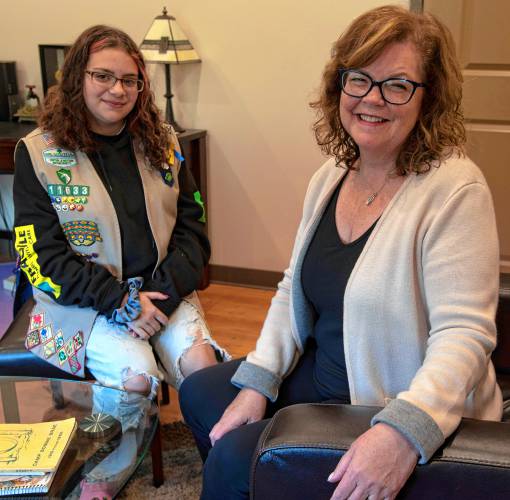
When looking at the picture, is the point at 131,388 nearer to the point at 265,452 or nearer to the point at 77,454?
the point at 77,454

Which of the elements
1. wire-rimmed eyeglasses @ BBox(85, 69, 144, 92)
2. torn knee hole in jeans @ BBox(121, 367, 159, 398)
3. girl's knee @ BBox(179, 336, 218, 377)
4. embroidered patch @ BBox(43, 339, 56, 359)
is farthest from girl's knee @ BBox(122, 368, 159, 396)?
wire-rimmed eyeglasses @ BBox(85, 69, 144, 92)

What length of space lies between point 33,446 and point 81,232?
2.06ft

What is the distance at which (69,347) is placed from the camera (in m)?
1.69

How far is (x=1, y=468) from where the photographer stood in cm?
121

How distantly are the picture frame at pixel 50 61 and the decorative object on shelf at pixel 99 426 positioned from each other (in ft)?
6.83

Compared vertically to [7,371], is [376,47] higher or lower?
higher

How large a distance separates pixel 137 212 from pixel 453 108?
3.03 ft

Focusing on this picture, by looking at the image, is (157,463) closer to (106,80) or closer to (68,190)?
(68,190)

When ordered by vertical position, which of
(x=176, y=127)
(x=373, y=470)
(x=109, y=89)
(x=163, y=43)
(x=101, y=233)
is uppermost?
(x=163, y=43)

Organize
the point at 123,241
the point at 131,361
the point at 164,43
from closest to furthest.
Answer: the point at 131,361, the point at 123,241, the point at 164,43

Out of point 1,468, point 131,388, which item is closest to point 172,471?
point 131,388

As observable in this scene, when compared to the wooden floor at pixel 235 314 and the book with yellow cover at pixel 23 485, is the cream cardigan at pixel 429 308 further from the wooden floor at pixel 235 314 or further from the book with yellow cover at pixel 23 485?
the wooden floor at pixel 235 314

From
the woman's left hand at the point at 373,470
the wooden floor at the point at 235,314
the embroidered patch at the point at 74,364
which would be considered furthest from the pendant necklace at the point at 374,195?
the wooden floor at the point at 235,314

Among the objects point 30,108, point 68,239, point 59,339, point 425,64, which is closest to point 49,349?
point 59,339
